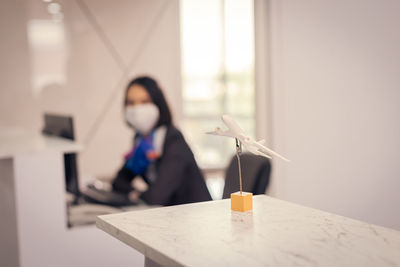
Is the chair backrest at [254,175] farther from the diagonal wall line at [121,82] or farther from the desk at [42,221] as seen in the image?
the diagonal wall line at [121,82]

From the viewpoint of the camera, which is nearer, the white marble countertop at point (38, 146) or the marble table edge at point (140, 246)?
the marble table edge at point (140, 246)

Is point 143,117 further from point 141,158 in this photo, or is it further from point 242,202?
point 242,202

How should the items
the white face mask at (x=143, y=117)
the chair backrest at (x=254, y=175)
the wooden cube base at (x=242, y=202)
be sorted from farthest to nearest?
the white face mask at (x=143, y=117) < the chair backrest at (x=254, y=175) < the wooden cube base at (x=242, y=202)

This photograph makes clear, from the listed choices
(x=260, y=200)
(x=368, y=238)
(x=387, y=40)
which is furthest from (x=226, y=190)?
(x=387, y=40)

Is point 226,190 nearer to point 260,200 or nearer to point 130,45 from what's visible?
point 260,200

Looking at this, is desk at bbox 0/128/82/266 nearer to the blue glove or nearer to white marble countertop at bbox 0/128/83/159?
white marble countertop at bbox 0/128/83/159

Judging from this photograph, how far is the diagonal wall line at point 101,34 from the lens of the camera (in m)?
5.69

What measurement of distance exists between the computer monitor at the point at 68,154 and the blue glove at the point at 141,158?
429 millimetres

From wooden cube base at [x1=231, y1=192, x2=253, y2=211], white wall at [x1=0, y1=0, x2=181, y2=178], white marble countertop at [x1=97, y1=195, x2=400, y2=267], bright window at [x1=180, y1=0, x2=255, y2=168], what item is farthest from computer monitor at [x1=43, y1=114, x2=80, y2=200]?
bright window at [x1=180, y1=0, x2=255, y2=168]

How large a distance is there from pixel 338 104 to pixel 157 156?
104cm

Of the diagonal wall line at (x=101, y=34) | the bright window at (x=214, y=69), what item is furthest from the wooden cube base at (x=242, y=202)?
the bright window at (x=214, y=69)

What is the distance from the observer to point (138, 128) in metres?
3.63

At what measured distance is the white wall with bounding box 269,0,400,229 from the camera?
2.97 m

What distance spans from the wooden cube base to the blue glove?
1744mm
